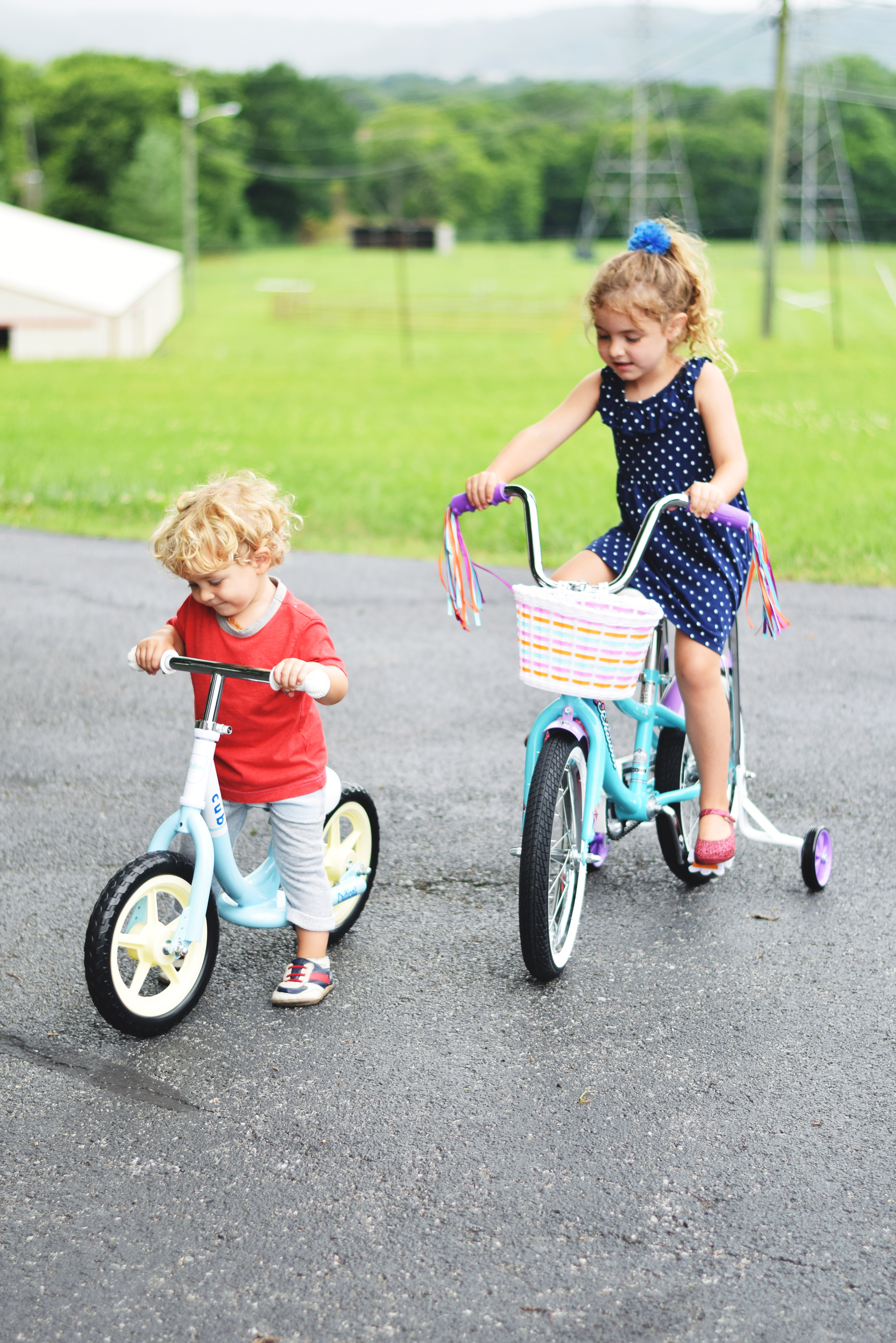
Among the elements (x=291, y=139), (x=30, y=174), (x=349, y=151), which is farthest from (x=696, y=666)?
(x=349, y=151)

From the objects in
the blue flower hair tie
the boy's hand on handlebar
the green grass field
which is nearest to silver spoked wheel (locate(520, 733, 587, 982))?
the boy's hand on handlebar

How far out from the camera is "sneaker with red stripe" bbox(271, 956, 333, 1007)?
11.9 ft

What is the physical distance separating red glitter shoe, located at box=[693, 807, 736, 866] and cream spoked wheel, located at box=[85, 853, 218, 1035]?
1462 millimetres

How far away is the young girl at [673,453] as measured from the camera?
3.72 meters

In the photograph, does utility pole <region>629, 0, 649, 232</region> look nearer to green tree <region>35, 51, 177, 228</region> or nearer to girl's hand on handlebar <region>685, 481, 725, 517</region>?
green tree <region>35, 51, 177, 228</region>

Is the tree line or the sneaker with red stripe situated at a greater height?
the sneaker with red stripe

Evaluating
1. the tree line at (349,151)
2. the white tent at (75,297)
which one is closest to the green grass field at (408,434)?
the white tent at (75,297)

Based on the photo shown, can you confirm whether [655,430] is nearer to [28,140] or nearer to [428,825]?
[428,825]

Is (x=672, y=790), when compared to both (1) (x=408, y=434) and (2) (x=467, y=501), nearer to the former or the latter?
(2) (x=467, y=501)

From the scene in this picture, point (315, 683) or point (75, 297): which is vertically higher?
point (315, 683)

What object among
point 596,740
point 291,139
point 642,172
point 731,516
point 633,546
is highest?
point 731,516

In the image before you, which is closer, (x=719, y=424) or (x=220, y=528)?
(x=220, y=528)

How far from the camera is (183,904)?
138 inches

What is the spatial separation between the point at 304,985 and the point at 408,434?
1368 cm
